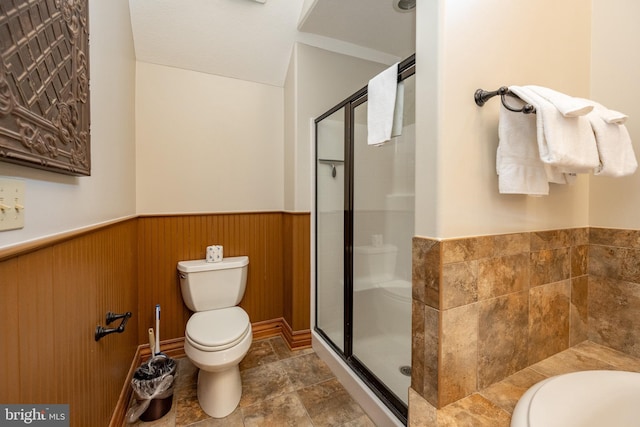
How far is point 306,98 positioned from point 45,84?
1.63m

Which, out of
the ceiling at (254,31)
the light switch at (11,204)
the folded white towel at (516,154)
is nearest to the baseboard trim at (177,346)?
the light switch at (11,204)

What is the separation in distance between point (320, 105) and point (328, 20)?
0.56 meters

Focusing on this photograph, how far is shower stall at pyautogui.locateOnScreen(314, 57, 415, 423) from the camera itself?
1.58 metres

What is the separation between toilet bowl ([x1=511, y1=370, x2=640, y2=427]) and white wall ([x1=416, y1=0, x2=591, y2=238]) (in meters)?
0.55

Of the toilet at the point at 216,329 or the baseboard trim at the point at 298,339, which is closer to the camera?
the toilet at the point at 216,329

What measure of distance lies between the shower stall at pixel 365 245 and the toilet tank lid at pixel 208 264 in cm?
65

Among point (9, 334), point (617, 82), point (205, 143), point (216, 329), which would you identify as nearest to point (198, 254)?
point (216, 329)

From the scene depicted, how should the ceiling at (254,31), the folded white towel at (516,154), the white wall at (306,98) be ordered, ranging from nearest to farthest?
1. the folded white towel at (516,154)
2. the ceiling at (254,31)
3. the white wall at (306,98)

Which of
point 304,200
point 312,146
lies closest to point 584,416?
point 304,200

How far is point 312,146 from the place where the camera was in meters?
2.09

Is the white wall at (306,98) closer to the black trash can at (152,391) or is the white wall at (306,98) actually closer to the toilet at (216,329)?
the toilet at (216,329)

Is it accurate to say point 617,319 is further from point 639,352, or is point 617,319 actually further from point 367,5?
point 367,5

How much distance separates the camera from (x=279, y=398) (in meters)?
1.56

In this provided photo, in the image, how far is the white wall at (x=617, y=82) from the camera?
114cm
